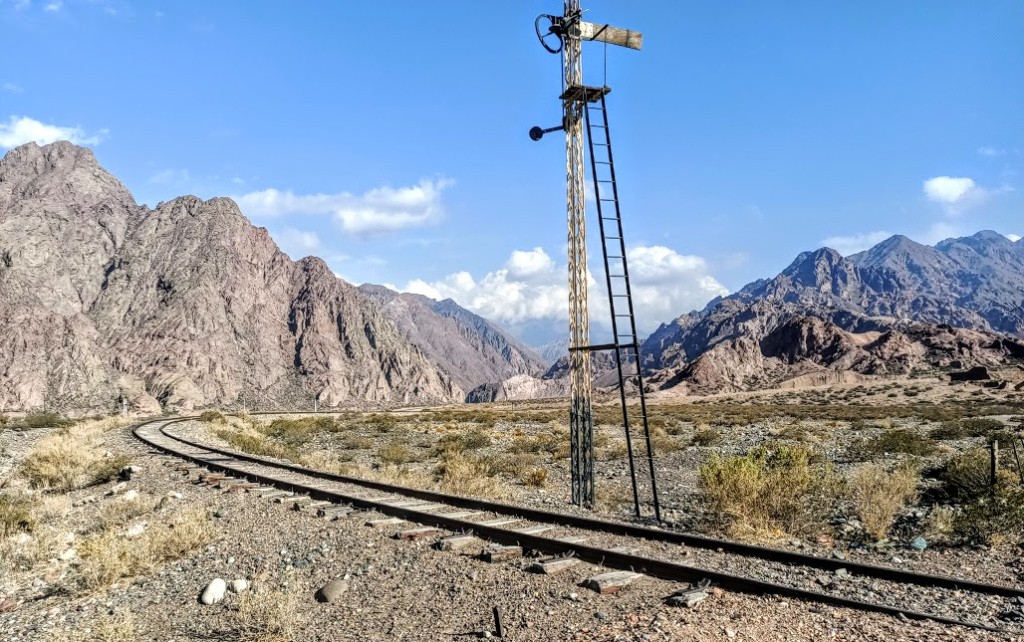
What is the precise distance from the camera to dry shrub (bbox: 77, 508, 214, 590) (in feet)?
27.1

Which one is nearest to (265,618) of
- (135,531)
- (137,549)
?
(137,549)

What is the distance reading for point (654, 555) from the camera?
8.59m

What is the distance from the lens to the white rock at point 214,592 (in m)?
7.48

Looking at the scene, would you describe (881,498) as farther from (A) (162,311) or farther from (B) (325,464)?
(A) (162,311)

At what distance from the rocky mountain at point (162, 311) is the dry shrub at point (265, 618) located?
108265 millimetres

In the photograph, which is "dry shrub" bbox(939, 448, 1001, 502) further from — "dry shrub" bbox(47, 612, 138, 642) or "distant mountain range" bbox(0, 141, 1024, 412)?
"distant mountain range" bbox(0, 141, 1024, 412)

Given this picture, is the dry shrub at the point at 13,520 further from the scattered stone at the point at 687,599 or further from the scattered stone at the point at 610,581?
the scattered stone at the point at 687,599

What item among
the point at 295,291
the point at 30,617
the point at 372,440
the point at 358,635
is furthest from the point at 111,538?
the point at 295,291

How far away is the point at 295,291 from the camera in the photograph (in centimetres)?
16950

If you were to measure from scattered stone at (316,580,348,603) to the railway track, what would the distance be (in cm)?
170

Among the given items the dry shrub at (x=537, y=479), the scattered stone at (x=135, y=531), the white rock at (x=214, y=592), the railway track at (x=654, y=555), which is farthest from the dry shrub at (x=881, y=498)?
the scattered stone at (x=135, y=531)

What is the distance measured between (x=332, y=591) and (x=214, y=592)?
1.37 m

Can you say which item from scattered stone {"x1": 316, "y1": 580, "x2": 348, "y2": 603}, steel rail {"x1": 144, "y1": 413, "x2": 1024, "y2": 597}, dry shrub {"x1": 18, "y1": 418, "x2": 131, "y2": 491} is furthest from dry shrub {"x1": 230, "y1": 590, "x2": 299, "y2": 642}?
dry shrub {"x1": 18, "y1": 418, "x2": 131, "y2": 491}

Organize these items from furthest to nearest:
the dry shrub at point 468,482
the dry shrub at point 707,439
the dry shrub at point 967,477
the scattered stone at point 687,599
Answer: the dry shrub at point 707,439 → the dry shrub at point 468,482 → the dry shrub at point 967,477 → the scattered stone at point 687,599
